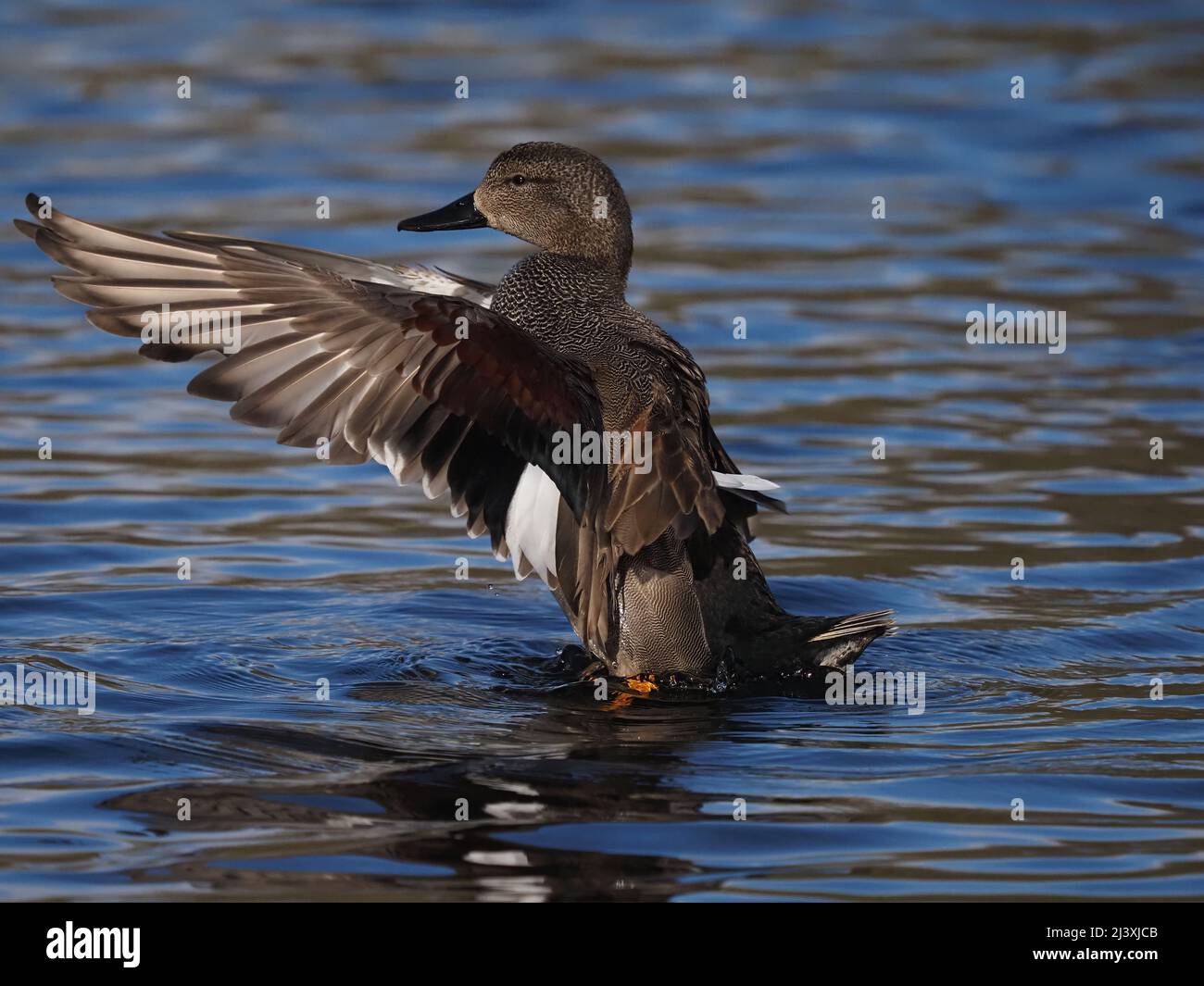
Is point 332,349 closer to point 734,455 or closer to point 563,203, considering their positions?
point 563,203

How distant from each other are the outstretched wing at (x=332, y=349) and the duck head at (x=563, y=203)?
122 centimetres

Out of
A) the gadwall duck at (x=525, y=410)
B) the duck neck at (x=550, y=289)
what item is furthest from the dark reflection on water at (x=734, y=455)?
the duck neck at (x=550, y=289)

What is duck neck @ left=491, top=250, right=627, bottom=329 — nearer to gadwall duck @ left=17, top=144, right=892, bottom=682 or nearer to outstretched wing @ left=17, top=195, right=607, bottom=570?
gadwall duck @ left=17, top=144, right=892, bottom=682

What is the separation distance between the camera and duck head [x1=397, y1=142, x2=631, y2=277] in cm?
694

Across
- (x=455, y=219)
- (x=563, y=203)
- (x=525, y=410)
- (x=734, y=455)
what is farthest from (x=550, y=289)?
(x=734, y=455)

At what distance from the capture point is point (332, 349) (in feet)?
18.7

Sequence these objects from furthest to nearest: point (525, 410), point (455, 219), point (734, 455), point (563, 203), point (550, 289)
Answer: point (734, 455)
point (455, 219)
point (563, 203)
point (550, 289)
point (525, 410)

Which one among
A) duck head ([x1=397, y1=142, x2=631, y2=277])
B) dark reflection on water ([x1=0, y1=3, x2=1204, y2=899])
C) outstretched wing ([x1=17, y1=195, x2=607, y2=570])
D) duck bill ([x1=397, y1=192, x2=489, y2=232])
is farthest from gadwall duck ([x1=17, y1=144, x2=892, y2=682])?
duck bill ([x1=397, y1=192, x2=489, y2=232])

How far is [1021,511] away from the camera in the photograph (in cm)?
859

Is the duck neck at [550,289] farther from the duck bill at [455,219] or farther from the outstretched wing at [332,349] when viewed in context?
the outstretched wing at [332,349]

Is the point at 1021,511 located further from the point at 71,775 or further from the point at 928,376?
the point at 71,775

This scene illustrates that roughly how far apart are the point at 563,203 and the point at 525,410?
1.51 metres

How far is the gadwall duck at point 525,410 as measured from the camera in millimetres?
5617

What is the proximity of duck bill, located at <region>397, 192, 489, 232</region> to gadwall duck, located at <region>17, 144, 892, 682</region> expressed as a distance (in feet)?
1.66
